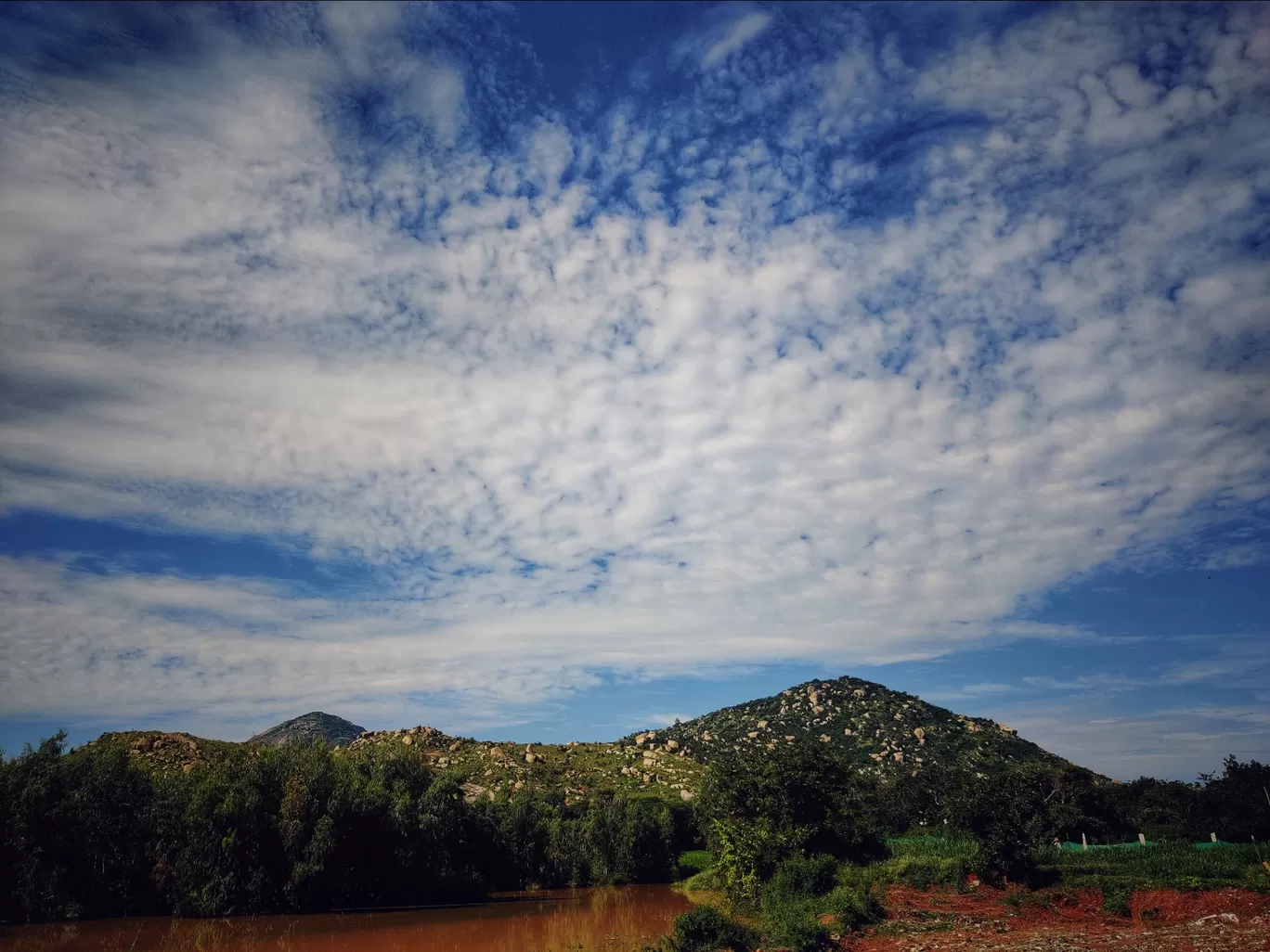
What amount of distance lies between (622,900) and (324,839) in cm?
2248

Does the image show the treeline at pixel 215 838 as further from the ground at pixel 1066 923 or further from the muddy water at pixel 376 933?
the ground at pixel 1066 923

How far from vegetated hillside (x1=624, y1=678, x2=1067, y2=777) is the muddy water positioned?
62.8 m

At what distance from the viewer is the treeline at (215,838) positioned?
40.7 m

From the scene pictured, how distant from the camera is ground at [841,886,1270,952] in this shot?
24938 mm

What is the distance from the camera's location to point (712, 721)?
146 m

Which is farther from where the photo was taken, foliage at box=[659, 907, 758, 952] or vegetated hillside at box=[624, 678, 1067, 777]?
vegetated hillside at box=[624, 678, 1067, 777]

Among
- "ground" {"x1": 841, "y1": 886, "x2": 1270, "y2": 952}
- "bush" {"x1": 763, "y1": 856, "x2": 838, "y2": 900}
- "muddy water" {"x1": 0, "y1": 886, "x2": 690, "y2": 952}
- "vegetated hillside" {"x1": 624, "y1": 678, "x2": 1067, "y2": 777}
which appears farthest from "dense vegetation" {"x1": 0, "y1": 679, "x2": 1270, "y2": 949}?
"vegetated hillside" {"x1": 624, "y1": 678, "x2": 1067, "y2": 777}

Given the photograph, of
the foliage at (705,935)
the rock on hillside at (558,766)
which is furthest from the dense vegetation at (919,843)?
the rock on hillside at (558,766)

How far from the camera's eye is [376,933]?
38.7 metres

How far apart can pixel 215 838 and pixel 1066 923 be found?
44696 mm

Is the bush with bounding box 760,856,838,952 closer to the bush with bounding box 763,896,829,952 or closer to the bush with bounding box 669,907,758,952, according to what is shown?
the bush with bounding box 763,896,829,952

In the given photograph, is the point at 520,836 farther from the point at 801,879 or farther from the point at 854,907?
the point at 854,907

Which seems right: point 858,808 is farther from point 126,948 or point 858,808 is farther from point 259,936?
point 126,948

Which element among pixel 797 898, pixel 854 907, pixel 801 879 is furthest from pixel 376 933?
pixel 854 907
